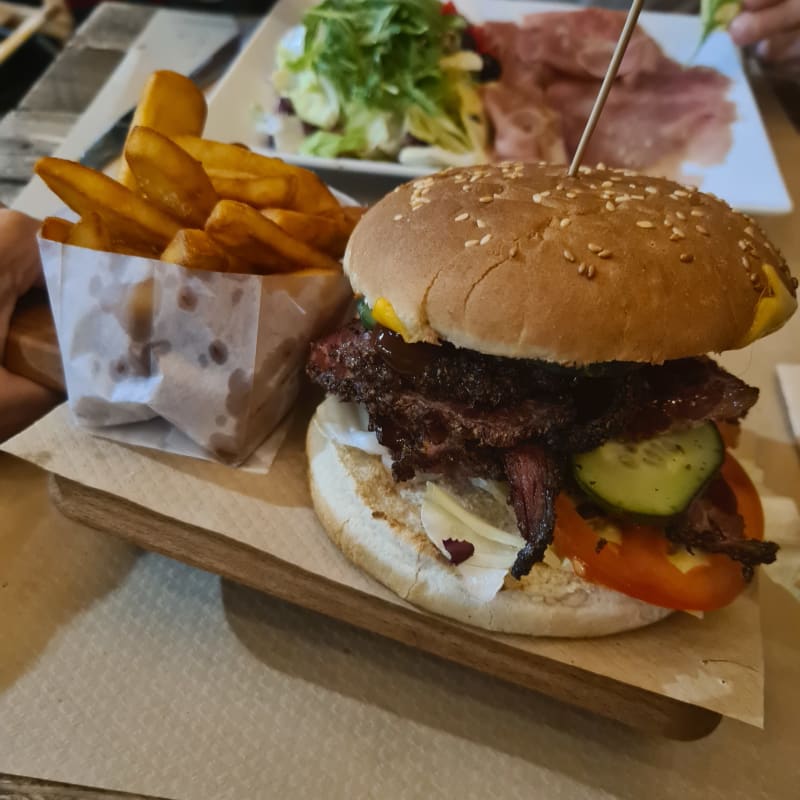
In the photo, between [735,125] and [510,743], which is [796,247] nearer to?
[735,125]

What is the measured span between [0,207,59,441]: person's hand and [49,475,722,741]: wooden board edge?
0.90ft

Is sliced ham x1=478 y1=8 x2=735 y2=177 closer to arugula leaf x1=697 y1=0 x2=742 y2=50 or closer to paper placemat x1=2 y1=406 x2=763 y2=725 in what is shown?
arugula leaf x1=697 y1=0 x2=742 y2=50

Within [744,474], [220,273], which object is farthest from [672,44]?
[220,273]

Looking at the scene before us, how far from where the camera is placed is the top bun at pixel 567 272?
1171 mm

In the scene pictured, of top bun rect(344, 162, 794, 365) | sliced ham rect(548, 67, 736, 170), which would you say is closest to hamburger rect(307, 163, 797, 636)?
top bun rect(344, 162, 794, 365)

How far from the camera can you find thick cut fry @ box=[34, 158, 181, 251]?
56.1 inches

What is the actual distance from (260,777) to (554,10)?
3.44m

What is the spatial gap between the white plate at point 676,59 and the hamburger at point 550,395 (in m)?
1.20

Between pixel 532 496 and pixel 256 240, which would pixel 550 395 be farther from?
pixel 256 240

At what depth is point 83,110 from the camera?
2.97m

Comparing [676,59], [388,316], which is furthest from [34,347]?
[676,59]

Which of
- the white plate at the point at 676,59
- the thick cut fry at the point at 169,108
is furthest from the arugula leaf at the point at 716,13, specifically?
the thick cut fry at the point at 169,108

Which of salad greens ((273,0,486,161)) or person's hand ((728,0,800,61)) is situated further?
person's hand ((728,0,800,61))

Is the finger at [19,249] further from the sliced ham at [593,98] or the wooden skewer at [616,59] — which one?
the sliced ham at [593,98]
